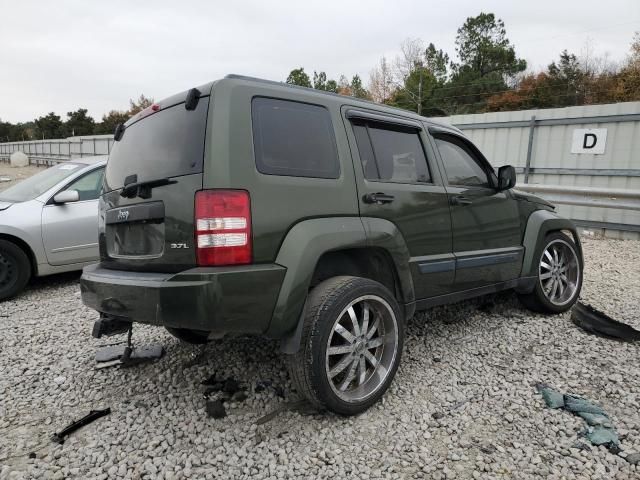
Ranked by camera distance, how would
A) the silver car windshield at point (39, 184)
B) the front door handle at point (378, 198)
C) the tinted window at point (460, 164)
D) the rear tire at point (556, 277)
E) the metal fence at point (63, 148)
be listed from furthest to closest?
the metal fence at point (63, 148), the silver car windshield at point (39, 184), the rear tire at point (556, 277), the tinted window at point (460, 164), the front door handle at point (378, 198)

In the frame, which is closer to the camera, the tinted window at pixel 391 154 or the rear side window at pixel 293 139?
the rear side window at pixel 293 139

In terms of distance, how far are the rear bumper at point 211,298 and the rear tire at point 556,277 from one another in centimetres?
297

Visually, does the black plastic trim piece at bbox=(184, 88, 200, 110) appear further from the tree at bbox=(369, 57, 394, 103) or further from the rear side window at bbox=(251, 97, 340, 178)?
the tree at bbox=(369, 57, 394, 103)

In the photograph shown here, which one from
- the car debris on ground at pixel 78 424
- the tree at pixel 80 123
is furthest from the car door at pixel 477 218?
the tree at pixel 80 123

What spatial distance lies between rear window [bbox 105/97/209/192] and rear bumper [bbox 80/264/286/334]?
57 cm

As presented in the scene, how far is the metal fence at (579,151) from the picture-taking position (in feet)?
27.2

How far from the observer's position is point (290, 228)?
2.36 m

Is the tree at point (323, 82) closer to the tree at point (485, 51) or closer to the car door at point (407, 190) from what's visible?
the tree at point (485, 51)

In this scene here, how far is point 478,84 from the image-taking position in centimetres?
3647

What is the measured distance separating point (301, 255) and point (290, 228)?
0.16 metres

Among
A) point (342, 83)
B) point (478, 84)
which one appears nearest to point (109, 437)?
point (478, 84)

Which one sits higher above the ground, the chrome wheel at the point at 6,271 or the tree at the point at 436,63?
the tree at the point at 436,63

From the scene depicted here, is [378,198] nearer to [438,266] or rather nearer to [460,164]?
[438,266]

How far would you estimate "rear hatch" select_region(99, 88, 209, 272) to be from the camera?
2275 millimetres
